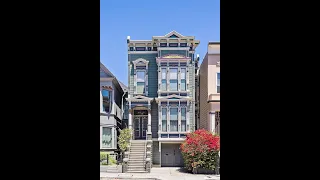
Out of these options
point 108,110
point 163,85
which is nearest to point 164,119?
point 163,85

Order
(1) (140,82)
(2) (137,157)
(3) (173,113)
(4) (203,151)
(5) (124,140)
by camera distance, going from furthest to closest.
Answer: (1) (140,82)
(3) (173,113)
(5) (124,140)
(2) (137,157)
(4) (203,151)

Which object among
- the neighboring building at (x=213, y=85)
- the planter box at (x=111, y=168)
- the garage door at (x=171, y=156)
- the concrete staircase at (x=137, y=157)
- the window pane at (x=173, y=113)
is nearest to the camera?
the planter box at (x=111, y=168)

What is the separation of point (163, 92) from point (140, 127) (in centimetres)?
250

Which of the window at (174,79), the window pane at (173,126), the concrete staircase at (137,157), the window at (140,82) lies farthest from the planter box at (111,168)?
the window at (174,79)

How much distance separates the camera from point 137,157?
1761cm

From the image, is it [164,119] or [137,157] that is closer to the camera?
[137,157]

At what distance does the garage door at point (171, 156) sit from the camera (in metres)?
18.9

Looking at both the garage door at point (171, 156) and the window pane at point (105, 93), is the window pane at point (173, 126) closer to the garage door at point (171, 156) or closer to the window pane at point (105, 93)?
the garage door at point (171, 156)

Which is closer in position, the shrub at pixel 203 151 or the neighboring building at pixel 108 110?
the shrub at pixel 203 151

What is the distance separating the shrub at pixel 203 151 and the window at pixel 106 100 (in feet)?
17.1

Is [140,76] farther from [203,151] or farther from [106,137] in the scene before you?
[203,151]
